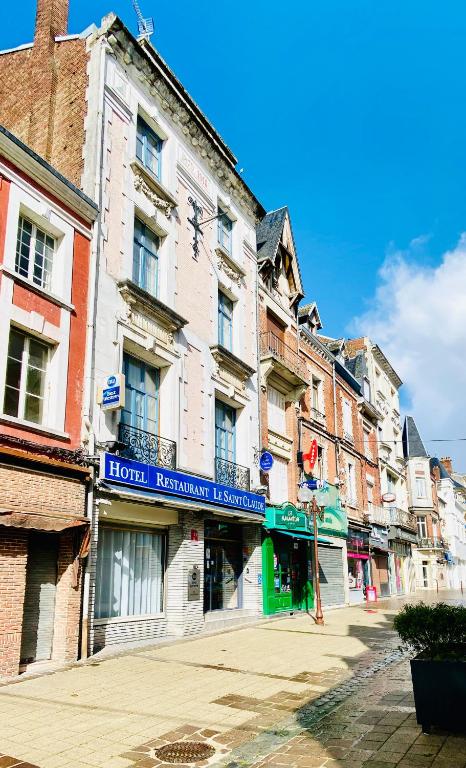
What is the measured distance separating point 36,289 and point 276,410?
11833mm

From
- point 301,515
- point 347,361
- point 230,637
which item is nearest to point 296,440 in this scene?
point 301,515

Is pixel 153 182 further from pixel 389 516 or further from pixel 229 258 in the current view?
pixel 389 516

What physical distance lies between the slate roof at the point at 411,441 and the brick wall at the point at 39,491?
40943mm

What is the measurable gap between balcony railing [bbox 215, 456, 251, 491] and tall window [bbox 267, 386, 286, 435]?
3019 millimetres

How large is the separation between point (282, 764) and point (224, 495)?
1017 centimetres

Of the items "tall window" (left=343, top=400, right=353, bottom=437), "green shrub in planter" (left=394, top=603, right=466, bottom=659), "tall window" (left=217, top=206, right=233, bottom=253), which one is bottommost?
"green shrub in planter" (left=394, top=603, right=466, bottom=659)

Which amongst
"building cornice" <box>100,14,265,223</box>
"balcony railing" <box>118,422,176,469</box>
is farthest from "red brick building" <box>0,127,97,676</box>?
"building cornice" <box>100,14,265,223</box>

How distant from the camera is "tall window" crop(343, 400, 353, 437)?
29516 mm

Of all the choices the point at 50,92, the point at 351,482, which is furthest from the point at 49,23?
the point at 351,482

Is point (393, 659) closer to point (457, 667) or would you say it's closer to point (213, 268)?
point (457, 667)

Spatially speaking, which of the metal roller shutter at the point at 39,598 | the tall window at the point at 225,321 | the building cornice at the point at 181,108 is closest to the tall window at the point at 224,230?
the building cornice at the point at 181,108

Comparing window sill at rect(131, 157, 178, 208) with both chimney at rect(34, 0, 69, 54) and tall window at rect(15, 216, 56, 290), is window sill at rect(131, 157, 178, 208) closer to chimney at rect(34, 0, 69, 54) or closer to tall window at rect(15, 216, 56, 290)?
tall window at rect(15, 216, 56, 290)

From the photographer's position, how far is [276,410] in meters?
21.3

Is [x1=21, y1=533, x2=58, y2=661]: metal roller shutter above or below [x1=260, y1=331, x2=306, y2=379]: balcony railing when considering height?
below
